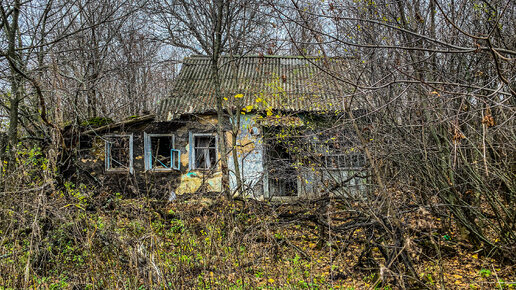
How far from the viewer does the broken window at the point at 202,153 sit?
1154 centimetres

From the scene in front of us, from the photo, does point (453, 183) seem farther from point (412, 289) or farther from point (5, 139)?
point (5, 139)

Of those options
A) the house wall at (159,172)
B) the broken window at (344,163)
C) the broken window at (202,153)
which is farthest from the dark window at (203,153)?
the broken window at (344,163)

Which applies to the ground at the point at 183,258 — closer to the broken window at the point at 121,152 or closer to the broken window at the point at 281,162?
the broken window at the point at 281,162

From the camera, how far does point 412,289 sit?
4.66 m

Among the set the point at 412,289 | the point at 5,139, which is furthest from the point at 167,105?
the point at 412,289

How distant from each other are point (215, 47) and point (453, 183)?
18.9 feet

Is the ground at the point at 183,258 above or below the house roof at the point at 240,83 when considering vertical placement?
below

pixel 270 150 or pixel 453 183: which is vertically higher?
pixel 270 150

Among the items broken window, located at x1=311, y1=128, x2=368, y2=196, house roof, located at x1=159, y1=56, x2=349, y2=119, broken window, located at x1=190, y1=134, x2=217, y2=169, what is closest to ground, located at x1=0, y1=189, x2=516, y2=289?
broken window, located at x1=311, y1=128, x2=368, y2=196

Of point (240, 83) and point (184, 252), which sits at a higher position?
point (240, 83)

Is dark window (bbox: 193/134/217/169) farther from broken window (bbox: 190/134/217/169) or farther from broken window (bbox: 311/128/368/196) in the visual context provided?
broken window (bbox: 311/128/368/196)

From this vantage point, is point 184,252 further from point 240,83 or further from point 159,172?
point 240,83

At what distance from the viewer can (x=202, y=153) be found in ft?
38.3

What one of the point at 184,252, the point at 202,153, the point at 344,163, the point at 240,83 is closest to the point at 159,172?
the point at 202,153
